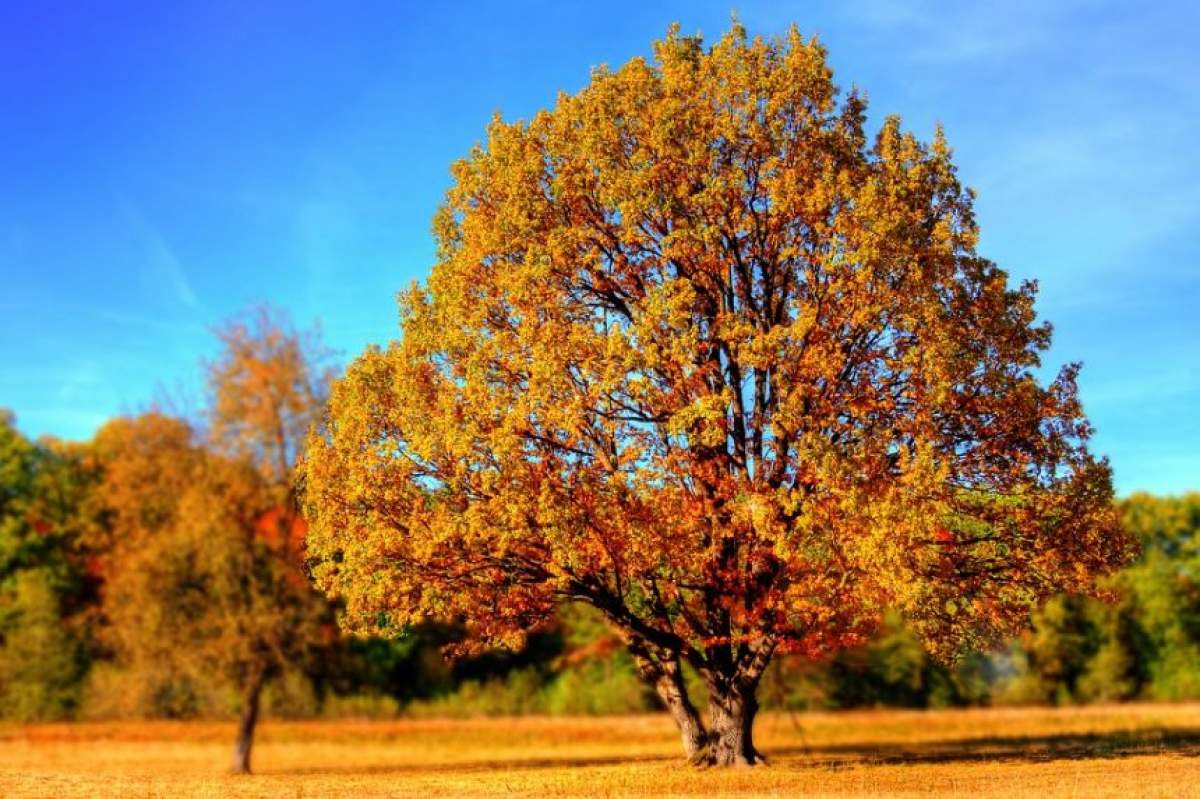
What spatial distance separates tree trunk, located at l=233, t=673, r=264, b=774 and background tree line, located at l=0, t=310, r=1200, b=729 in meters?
0.08

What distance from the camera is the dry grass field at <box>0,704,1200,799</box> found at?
85.6ft

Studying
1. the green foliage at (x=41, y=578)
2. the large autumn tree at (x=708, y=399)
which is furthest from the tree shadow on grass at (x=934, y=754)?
the green foliage at (x=41, y=578)

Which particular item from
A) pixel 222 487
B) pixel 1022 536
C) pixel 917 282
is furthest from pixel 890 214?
pixel 222 487

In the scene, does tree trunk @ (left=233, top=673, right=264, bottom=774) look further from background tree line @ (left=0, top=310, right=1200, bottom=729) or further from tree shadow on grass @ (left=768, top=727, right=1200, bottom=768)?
tree shadow on grass @ (left=768, top=727, right=1200, bottom=768)

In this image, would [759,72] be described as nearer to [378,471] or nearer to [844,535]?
[844,535]

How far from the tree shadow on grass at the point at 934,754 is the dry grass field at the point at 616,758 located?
0.10m

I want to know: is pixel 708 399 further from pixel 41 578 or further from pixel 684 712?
pixel 41 578

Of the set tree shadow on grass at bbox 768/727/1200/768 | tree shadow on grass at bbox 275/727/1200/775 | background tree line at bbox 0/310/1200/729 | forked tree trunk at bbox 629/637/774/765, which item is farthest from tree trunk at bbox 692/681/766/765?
background tree line at bbox 0/310/1200/729

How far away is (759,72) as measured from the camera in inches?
1138

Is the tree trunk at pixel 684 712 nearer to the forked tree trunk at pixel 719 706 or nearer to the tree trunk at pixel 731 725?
the forked tree trunk at pixel 719 706

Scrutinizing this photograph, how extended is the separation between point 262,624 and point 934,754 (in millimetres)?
23416

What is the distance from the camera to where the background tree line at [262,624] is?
39750 millimetres

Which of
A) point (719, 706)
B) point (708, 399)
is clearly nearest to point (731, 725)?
point (719, 706)

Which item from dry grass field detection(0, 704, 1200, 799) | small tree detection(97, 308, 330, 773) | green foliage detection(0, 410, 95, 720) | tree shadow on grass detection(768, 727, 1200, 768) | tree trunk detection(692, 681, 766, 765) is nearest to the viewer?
dry grass field detection(0, 704, 1200, 799)
